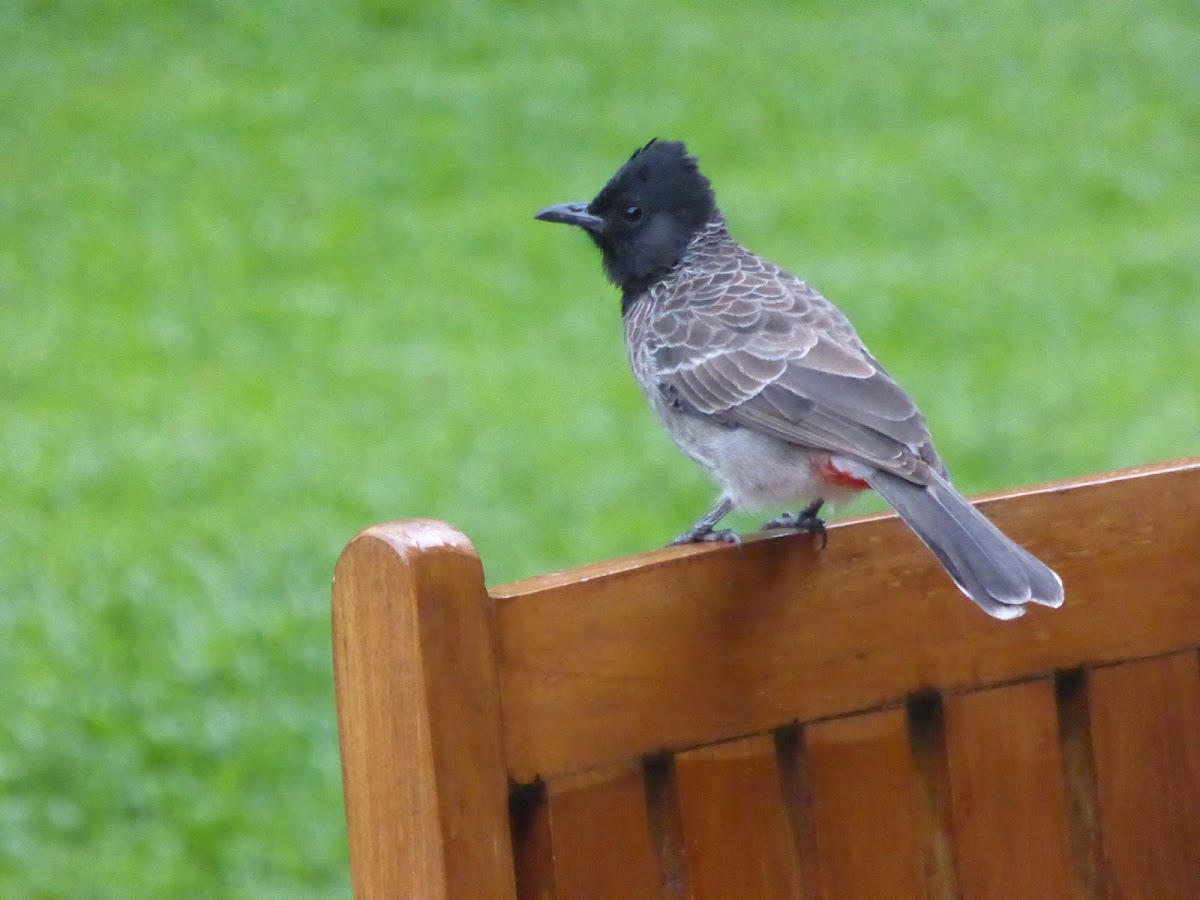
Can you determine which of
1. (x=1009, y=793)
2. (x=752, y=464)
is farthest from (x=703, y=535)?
(x=1009, y=793)

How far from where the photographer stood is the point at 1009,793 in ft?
7.72

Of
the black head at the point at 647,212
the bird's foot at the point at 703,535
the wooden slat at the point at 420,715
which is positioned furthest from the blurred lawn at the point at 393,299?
the wooden slat at the point at 420,715

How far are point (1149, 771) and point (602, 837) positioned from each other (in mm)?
831

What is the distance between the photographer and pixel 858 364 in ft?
11.6

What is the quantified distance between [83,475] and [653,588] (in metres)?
6.40

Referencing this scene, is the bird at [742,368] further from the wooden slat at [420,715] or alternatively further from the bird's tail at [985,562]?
the wooden slat at [420,715]

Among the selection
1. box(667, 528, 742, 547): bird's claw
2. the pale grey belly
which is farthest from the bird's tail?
the pale grey belly

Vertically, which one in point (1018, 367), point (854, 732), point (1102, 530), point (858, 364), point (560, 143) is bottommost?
point (854, 732)

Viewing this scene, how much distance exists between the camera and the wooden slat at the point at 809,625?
2.01m

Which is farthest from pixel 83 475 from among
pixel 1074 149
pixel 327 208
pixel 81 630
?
pixel 1074 149

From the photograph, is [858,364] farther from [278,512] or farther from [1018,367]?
[1018,367]

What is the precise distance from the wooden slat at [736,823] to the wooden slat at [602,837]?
6cm

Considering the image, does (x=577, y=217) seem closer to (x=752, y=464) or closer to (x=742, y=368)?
(x=742, y=368)

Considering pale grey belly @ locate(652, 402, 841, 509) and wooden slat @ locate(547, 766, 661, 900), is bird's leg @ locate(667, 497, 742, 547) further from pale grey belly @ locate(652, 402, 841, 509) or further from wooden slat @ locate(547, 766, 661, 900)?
wooden slat @ locate(547, 766, 661, 900)
